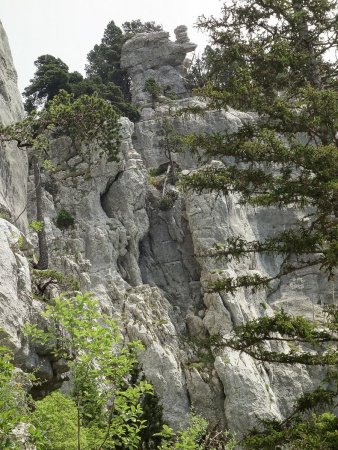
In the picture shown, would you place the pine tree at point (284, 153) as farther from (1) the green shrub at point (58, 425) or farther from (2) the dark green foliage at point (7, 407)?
(2) the dark green foliage at point (7, 407)

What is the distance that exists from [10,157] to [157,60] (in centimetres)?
4176

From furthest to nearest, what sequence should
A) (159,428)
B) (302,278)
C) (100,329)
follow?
(302,278) < (159,428) < (100,329)

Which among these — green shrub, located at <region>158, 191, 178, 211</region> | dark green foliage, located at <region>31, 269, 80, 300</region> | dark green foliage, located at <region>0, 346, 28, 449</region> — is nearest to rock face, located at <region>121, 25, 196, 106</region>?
green shrub, located at <region>158, 191, 178, 211</region>

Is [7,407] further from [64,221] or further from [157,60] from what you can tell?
[157,60]

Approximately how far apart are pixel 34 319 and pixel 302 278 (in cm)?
2776

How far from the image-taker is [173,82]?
2603 inches

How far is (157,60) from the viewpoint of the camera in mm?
67812

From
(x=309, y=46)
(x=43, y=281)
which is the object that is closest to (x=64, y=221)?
(x=43, y=281)

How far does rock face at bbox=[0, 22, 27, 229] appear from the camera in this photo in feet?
94.2

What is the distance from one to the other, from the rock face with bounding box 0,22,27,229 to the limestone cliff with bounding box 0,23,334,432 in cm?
39

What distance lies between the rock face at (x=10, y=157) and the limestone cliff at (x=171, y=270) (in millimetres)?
388

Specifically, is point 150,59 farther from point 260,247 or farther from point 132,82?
point 260,247

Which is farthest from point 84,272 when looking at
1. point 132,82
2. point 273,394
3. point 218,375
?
point 132,82

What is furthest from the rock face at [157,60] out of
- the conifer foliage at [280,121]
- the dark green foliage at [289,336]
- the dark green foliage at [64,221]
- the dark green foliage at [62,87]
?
the dark green foliage at [289,336]
